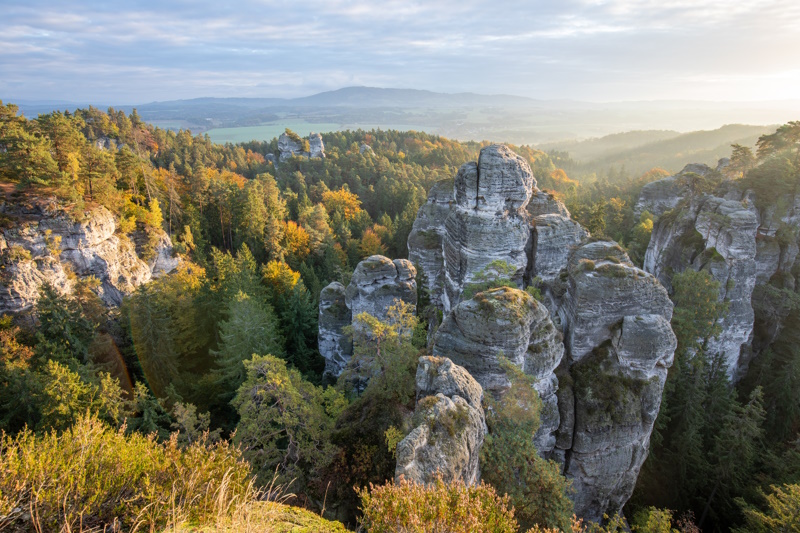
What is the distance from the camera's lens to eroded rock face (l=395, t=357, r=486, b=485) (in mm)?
9227

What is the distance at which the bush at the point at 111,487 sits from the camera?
690 centimetres

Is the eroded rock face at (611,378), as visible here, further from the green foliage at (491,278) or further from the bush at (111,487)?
the bush at (111,487)

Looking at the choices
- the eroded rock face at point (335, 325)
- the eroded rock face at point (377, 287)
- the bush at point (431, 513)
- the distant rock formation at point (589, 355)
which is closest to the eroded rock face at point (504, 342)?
the distant rock formation at point (589, 355)

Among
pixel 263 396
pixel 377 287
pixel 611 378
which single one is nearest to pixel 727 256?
pixel 611 378

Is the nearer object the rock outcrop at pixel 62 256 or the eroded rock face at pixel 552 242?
the eroded rock face at pixel 552 242

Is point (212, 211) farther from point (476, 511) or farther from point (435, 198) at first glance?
point (476, 511)

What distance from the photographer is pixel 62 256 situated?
29984 mm

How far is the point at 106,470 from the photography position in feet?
26.1

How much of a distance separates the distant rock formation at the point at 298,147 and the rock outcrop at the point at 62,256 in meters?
54.2

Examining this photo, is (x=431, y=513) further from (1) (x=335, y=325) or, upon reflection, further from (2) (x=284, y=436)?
(1) (x=335, y=325)

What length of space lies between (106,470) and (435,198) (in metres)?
31.5

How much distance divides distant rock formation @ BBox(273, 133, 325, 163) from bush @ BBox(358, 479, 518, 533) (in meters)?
83.3

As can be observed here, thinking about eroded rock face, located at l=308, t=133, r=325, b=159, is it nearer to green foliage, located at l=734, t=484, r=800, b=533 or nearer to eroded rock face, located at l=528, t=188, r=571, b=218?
eroded rock face, located at l=528, t=188, r=571, b=218

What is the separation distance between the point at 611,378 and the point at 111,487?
56.6 ft
